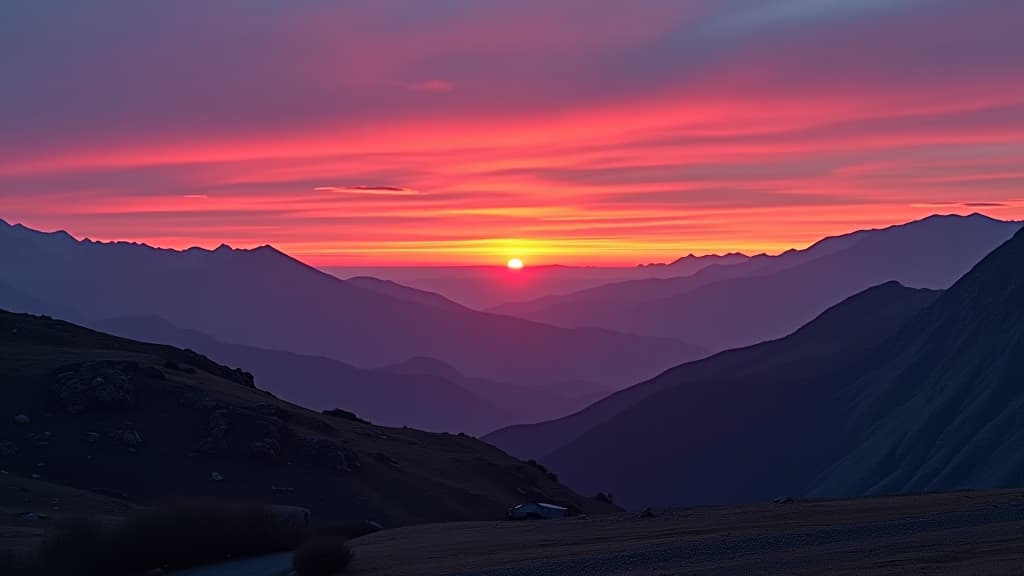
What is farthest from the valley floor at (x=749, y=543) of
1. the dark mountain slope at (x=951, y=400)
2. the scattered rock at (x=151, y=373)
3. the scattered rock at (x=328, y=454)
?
the dark mountain slope at (x=951, y=400)

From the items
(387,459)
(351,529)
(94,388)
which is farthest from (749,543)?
(94,388)

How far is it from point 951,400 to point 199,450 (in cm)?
10806

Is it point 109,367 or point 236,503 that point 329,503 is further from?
point 236,503

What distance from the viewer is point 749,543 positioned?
31844 millimetres

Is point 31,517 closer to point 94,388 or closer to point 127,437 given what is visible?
point 127,437

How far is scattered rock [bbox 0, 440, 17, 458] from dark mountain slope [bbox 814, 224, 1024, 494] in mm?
92811

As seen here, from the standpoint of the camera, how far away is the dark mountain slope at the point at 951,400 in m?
129

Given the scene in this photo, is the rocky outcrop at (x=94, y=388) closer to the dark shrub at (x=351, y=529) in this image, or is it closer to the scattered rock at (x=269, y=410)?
the scattered rock at (x=269, y=410)

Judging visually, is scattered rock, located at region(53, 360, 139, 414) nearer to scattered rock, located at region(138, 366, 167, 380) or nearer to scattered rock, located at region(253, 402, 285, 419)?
scattered rock, located at region(138, 366, 167, 380)

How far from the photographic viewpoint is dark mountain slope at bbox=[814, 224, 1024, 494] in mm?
129000

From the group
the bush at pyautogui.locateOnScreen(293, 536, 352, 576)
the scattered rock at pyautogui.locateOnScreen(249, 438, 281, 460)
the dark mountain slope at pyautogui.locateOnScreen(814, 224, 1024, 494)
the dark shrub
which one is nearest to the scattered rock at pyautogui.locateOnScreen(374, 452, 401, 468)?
the scattered rock at pyautogui.locateOnScreen(249, 438, 281, 460)

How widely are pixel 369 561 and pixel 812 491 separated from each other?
12513 cm

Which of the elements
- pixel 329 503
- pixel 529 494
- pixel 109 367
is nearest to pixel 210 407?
pixel 109 367

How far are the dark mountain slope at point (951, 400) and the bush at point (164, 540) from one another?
9592cm
